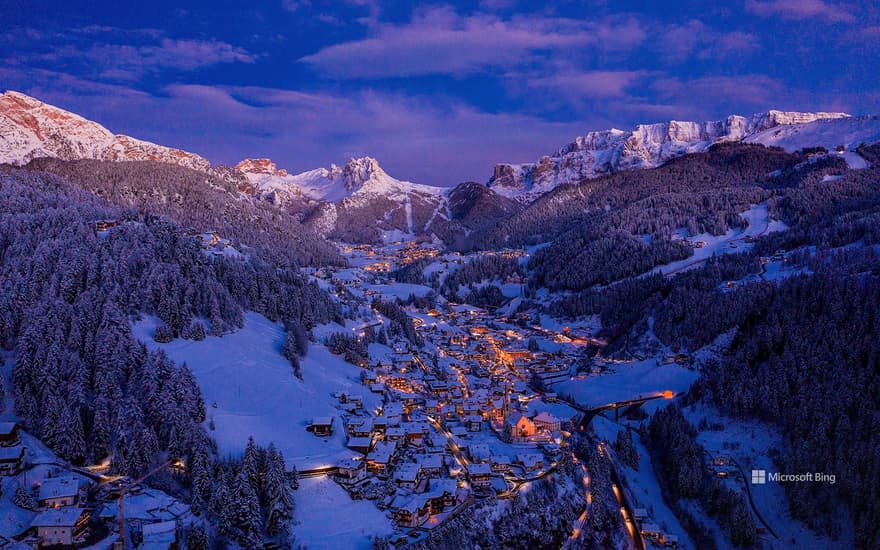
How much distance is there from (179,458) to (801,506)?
1578 inches

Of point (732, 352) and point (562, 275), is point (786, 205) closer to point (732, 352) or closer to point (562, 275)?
point (562, 275)

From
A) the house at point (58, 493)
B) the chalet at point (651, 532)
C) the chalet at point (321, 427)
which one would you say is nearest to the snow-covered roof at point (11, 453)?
the house at point (58, 493)

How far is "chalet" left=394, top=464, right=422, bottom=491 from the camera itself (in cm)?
3732

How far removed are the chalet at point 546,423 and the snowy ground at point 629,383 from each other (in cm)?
1214

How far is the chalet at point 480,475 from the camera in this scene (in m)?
38.5

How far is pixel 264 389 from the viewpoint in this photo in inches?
1841

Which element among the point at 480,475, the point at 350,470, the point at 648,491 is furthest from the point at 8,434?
the point at 648,491

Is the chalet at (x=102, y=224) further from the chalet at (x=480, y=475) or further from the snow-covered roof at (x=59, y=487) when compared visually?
the chalet at (x=480, y=475)

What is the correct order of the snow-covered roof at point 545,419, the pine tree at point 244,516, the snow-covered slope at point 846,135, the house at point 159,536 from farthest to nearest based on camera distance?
the snow-covered slope at point 846,135 < the snow-covered roof at point 545,419 < the pine tree at point 244,516 < the house at point 159,536

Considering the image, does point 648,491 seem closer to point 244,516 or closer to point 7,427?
point 244,516

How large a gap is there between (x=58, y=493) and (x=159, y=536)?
603cm

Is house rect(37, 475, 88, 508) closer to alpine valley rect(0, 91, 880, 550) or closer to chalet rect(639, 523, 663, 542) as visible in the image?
alpine valley rect(0, 91, 880, 550)

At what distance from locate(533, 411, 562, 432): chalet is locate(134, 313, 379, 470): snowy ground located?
45.3 ft

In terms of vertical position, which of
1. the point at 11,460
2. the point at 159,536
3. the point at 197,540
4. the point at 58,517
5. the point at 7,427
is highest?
the point at 7,427
